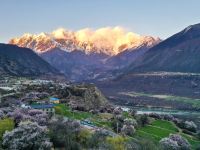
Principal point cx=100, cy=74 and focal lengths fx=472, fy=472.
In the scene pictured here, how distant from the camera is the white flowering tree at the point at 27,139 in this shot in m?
56.0

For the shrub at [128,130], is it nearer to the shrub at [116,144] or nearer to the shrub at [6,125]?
the shrub at [6,125]

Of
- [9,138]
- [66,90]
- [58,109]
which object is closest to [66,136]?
[9,138]

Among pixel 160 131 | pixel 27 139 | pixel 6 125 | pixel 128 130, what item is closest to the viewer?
pixel 27 139

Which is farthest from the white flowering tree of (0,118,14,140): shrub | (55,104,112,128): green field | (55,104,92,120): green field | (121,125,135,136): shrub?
(55,104,92,120): green field

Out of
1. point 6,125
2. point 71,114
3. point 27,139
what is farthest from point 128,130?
point 27,139

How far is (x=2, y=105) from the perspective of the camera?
354 ft

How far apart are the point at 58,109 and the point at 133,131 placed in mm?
18842

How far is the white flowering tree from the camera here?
56031mm

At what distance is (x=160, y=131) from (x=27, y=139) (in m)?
51.5

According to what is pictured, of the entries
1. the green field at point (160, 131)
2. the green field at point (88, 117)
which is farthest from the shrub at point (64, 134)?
the green field at point (88, 117)

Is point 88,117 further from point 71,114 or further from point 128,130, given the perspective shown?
point 128,130

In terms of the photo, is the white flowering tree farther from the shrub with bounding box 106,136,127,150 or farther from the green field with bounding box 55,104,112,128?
the green field with bounding box 55,104,112,128

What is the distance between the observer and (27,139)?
56.9m

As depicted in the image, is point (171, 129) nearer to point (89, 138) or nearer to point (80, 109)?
point (80, 109)
